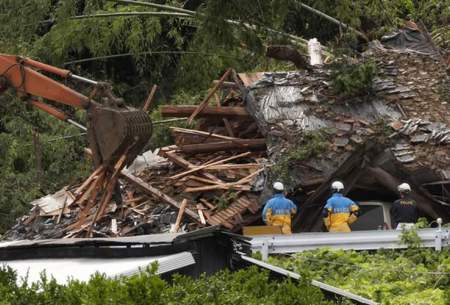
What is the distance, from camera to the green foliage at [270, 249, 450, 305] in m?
8.21

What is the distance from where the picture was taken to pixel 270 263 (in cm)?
959

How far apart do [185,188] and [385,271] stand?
606cm

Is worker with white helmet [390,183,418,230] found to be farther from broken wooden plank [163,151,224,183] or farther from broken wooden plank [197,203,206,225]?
broken wooden plank [163,151,224,183]

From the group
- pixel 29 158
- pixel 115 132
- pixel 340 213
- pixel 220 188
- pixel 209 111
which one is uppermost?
pixel 29 158

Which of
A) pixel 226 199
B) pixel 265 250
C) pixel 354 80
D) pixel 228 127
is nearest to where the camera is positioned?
pixel 265 250

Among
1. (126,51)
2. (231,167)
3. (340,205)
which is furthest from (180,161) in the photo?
(126,51)

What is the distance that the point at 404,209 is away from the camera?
1253cm

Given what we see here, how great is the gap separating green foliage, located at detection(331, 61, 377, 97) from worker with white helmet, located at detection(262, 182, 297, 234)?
93.8 inches

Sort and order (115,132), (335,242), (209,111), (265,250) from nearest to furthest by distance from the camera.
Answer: (265,250)
(335,242)
(115,132)
(209,111)

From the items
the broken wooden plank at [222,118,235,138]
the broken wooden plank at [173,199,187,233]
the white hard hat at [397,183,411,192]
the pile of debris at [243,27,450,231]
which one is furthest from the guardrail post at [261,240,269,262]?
the broken wooden plank at [222,118,235,138]

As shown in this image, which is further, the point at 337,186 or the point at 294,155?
the point at 294,155

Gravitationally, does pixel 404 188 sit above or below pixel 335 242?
above

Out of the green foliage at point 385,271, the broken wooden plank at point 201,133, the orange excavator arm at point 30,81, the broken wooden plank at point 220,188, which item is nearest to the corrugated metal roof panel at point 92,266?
the green foliage at point 385,271

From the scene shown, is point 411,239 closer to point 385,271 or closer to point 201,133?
point 385,271
